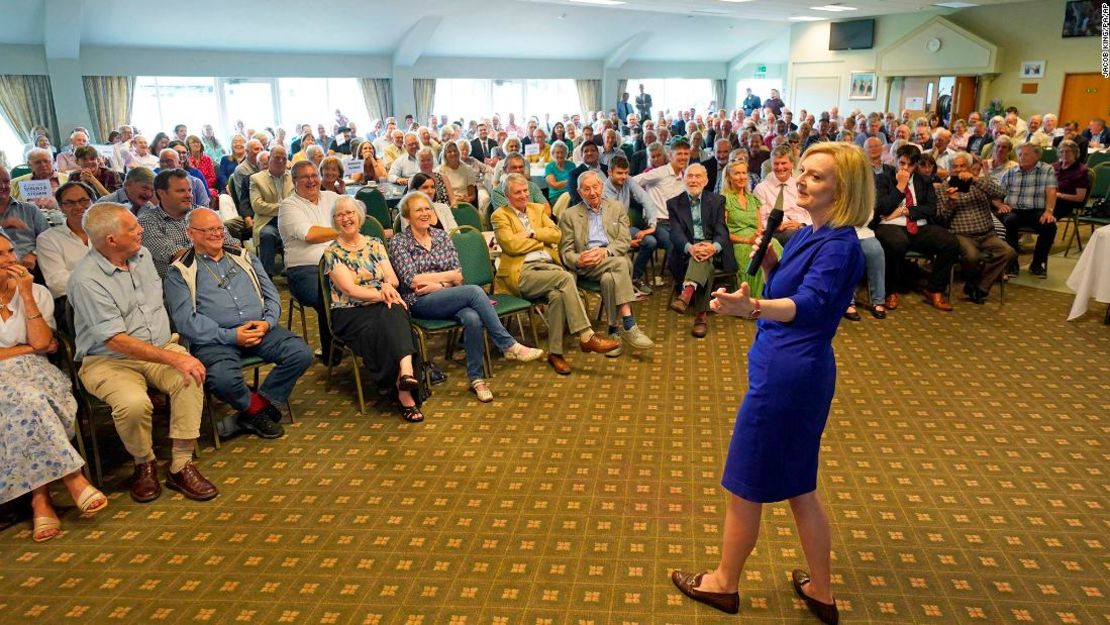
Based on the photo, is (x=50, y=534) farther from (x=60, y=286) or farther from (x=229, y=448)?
(x=60, y=286)

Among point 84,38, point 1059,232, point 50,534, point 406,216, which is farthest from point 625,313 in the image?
point 84,38

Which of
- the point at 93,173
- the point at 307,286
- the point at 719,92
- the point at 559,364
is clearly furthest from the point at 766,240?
the point at 719,92

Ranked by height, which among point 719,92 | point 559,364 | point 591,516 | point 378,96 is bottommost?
point 591,516

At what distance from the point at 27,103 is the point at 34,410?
12564 mm

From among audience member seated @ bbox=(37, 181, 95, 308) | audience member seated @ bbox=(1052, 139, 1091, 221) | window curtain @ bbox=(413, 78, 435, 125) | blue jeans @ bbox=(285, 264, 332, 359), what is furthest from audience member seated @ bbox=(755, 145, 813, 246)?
window curtain @ bbox=(413, 78, 435, 125)

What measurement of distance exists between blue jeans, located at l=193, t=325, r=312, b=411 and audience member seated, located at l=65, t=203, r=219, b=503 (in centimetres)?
13

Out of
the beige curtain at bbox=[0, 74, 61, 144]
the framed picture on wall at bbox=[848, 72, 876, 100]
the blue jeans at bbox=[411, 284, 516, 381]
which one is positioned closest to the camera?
the blue jeans at bbox=[411, 284, 516, 381]

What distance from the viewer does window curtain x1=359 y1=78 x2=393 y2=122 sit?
16734 millimetres

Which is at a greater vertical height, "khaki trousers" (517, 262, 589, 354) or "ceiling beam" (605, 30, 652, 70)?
"ceiling beam" (605, 30, 652, 70)

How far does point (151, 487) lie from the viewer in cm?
310

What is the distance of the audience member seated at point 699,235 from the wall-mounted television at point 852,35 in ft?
50.6

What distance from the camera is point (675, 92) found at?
77.5 feet

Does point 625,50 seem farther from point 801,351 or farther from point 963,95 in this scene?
point 801,351

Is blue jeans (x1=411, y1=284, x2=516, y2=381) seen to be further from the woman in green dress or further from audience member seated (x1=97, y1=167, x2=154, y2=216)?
the woman in green dress
